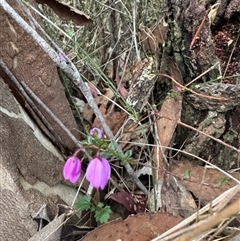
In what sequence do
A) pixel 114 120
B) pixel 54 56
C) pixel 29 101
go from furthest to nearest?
1. pixel 114 120
2. pixel 29 101
3. pixel 54 56

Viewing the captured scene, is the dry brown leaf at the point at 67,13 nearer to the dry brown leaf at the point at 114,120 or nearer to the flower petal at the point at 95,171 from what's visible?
the dry brown leaf at the point at 114,120

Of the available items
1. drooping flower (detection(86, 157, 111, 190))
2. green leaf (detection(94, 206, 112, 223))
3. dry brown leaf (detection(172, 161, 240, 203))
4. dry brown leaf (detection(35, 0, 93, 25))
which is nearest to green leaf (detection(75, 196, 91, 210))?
green leaf (detection(94, 206, 112, 223))

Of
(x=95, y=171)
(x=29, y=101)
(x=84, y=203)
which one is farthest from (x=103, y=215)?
(x=29, y=101)

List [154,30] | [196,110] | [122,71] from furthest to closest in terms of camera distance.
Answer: [122,71] < [154,30] < [196,110]

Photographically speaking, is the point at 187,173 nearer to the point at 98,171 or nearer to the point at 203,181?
the point at 203,181

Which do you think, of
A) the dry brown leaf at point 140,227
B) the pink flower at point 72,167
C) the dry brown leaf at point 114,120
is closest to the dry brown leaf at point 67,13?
the dry brown leaf at point 114,120

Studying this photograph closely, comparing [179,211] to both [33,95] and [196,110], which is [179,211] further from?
[33,95]

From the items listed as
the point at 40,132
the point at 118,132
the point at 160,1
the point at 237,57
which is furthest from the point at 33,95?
the point at 160,1
